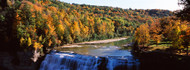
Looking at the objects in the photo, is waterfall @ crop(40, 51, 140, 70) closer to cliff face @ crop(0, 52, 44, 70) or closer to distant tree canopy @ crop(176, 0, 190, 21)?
cliff face @ crop(0, 52, 44, 70)

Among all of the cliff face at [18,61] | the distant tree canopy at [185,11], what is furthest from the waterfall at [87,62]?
the distant tree canopy at [185,11]

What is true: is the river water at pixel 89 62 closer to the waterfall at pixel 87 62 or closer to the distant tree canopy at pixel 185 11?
the waterfall at pixel 87 62

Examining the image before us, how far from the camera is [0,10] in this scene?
37.0 metres

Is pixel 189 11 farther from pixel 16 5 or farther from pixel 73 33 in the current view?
pixel 73 33

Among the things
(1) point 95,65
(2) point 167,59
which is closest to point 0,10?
(1) point 95,65

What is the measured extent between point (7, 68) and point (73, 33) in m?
28.7

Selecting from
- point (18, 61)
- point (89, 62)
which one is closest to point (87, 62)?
point (89, 62)

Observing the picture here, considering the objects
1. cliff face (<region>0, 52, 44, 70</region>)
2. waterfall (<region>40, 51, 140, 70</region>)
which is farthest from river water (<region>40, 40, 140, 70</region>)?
cliff face (<region>0, 52, 44, 70</region>)

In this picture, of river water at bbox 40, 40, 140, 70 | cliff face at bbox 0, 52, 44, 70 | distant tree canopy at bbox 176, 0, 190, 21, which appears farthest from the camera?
cliff face at bbox 0, 52, 44, 70

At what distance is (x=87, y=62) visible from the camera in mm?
26844

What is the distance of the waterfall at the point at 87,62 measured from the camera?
24047 millimetres

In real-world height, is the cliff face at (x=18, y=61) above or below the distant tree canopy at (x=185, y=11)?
below

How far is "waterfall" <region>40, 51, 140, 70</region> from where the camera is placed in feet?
78.9

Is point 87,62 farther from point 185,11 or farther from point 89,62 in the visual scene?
point 185,11
